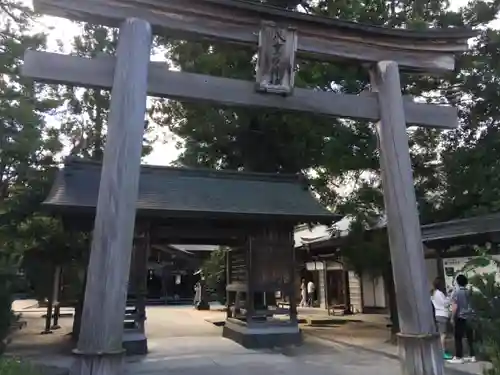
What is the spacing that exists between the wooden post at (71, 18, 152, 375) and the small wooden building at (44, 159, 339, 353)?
15.9 ft

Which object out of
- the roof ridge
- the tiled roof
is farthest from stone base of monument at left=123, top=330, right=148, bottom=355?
the roof ridge

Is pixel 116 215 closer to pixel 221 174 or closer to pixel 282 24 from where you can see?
pixel 282 24

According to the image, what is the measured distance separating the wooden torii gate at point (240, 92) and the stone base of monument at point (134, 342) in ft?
18.8

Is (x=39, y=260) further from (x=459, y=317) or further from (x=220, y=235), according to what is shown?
(x=459, y=317)

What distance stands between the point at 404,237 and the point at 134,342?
6964mm

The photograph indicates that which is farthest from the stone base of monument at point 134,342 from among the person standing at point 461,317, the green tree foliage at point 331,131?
the person standing at point 461,317

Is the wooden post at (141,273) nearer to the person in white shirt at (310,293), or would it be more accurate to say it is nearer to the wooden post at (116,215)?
the wooden post at (116,215)

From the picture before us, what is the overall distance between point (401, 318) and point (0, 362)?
16.6ft

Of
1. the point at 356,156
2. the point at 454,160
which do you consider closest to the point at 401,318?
the point at 356,156

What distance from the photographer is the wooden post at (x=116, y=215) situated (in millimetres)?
5043

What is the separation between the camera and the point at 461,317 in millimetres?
8891

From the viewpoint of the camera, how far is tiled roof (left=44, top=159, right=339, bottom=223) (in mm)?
10547

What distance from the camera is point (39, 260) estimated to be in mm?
13398

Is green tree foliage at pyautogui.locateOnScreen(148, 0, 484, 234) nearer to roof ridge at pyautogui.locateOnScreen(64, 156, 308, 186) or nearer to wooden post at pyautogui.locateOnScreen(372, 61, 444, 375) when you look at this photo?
roof ridge at pyautogui.locateOnScreen(64, 156, 308, 186)
